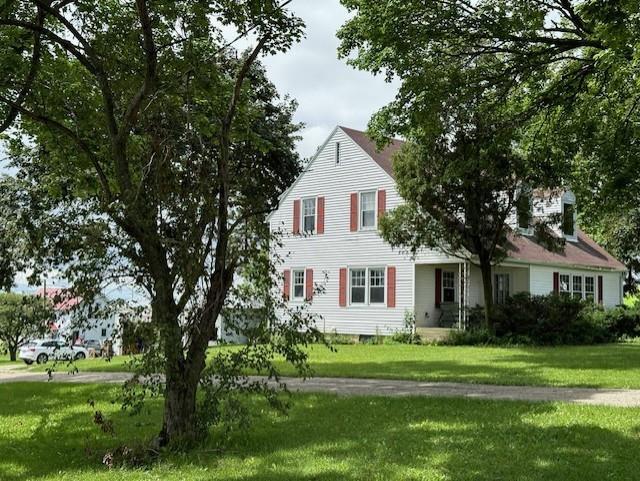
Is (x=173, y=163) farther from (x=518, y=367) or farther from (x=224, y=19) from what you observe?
(x=518, y=367)

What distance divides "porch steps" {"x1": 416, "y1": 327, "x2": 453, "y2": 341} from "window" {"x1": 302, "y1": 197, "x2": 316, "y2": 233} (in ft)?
23.9

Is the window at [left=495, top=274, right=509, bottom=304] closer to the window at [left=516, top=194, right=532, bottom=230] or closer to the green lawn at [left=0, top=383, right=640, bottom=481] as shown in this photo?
the window at [left=516, top=194, right=532, bottom=230]

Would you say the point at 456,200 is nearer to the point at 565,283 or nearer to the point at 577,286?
the point at 565,283

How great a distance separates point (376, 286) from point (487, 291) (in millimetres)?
5730

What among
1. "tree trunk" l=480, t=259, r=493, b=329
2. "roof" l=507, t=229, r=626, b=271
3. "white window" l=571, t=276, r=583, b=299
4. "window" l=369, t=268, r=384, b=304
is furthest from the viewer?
"white window" l=571, t=276, r=583, b=299

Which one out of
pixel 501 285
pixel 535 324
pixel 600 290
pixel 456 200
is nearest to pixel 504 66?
pixel 456 200

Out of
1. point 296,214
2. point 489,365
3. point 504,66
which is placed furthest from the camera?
point 296,214

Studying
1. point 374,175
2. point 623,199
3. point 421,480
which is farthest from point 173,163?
point 374,175

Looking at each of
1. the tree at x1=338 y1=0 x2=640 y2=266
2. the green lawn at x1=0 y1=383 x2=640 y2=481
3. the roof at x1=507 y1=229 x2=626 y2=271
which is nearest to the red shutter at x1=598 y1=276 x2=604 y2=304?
the roof at x1=507 y1=229 x2=626 y2=271

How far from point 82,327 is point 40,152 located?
27.3 ft

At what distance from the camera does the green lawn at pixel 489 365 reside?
13.3m

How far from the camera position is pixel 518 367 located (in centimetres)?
1581

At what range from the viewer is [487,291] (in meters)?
24.2

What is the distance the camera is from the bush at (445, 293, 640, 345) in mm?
24125
